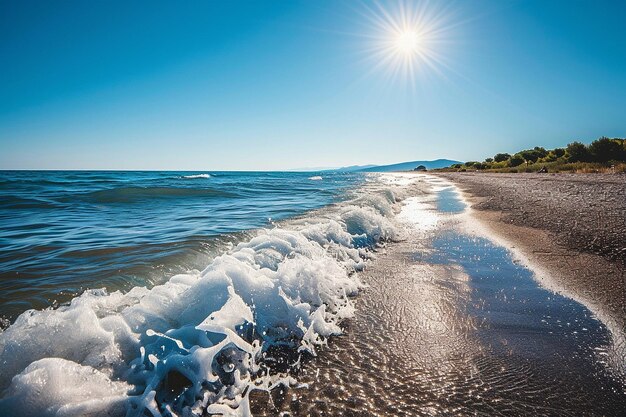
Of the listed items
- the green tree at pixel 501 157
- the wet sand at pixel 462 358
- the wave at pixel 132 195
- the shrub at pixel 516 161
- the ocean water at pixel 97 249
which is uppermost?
the green tree at pixel 501 157

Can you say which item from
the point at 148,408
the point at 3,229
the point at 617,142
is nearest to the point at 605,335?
the point at 148,408

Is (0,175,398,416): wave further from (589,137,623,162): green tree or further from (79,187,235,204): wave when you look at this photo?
(589,137,623,162): green tree

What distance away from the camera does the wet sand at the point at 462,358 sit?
188cm

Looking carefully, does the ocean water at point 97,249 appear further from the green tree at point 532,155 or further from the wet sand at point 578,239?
the green tree at point 532,155

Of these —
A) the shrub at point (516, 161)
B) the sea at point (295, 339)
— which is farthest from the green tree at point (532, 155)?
the sea at point (295, 339)

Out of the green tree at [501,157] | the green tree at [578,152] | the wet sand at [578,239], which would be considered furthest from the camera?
the green tree at [501,157]

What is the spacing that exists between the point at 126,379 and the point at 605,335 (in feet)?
12.9

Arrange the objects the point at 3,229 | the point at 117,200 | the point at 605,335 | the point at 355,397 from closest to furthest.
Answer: the point at 355,397
the point at 605,335
the point at 3,229
the point at 117,200

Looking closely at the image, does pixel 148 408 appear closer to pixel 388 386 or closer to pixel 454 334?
pixel 388 386

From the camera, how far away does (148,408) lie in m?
1.72

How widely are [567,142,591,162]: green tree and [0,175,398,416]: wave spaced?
123ft

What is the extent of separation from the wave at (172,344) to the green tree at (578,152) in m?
37.5

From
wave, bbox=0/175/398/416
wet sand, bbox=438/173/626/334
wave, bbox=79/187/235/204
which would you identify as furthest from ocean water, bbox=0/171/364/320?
wet sand, bbox=438/173/626/334

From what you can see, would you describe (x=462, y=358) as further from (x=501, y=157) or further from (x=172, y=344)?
(x=501, y=157)
